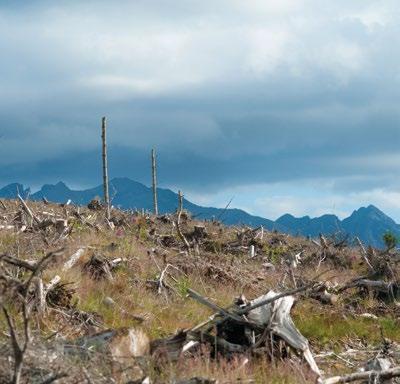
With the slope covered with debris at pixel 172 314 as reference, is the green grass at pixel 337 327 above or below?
below

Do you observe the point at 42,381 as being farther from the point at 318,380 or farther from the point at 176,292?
the point at 176,292

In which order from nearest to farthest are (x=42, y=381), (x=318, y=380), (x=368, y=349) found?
(x=42, y=381) → (x=318, y=380) → (x=368, y=349)

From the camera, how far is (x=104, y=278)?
11.6 metres

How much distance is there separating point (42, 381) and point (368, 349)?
6256mm

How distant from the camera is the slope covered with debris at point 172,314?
563 centimetres

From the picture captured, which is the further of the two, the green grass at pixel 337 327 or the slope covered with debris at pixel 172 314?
the green grass at pixel 337 327

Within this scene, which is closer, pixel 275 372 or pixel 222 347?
pixel 275 372

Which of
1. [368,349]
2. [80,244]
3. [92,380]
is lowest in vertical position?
[368,349]

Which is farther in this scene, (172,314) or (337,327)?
(337,327)

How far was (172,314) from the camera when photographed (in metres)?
10.3

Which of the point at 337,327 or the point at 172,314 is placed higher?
the point at 172,314

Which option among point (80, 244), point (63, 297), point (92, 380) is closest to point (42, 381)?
point (92, 380)

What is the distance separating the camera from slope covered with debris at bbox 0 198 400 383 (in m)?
5.63

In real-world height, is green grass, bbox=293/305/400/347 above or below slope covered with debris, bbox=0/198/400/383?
below
